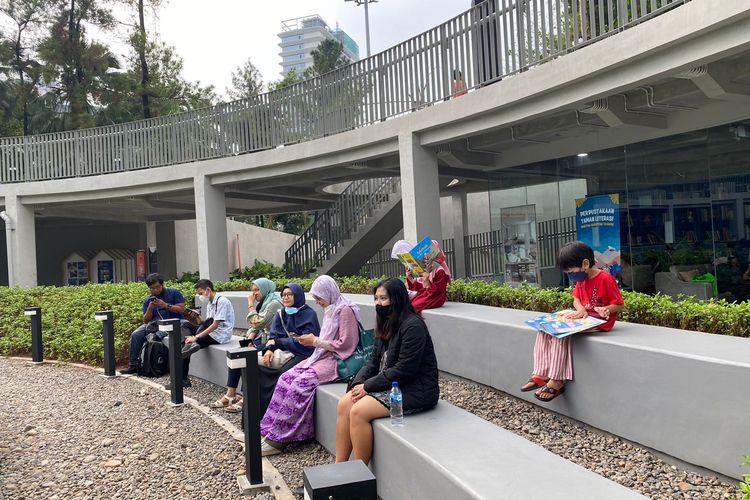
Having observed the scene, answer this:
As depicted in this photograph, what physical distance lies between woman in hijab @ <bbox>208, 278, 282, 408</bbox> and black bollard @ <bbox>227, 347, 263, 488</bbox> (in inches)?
80.2

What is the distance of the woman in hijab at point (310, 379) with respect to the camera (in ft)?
17.9

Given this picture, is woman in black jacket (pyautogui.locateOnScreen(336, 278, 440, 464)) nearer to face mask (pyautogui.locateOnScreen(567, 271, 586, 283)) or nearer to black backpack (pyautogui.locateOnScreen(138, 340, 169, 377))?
face mask (pyautogui.locateOnScreen(567, 271, 586, 283))

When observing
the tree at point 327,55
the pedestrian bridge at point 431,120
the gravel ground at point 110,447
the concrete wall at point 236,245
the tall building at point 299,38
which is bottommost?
the gravel ground at point 110,447

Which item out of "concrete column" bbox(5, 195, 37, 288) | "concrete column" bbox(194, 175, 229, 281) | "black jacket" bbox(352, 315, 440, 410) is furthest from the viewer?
"concrete column" bbox(5, 195, 37, 288)

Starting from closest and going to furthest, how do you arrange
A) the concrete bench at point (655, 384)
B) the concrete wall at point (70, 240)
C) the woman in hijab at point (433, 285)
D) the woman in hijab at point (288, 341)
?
1. the concrete bench at point (655, 384)
2. the woman in hijab at point (288, 341)
3. the woman in hijab at point (433, 285)
4. the concrete wall at point (70, 240)

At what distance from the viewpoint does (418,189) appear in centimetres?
1064

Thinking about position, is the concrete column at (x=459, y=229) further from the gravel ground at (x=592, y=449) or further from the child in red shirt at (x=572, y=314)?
the child in red shirt at (x=572, y=314)

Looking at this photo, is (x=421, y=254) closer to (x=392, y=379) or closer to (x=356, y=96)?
(x=392, y=379)

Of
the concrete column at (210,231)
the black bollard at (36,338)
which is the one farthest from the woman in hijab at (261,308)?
the concrete column at (210,231)

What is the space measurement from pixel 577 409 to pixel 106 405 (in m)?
5.36

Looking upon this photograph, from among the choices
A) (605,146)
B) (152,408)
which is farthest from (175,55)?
(152,408)

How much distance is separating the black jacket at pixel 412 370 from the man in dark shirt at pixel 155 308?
17.1 ft

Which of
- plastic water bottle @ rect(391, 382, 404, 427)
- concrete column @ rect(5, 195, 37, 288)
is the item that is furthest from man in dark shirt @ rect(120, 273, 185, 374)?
concrete column @ rect(5, 195, 37, 288)

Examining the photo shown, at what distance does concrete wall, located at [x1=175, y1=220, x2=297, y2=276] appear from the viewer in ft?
90.5
